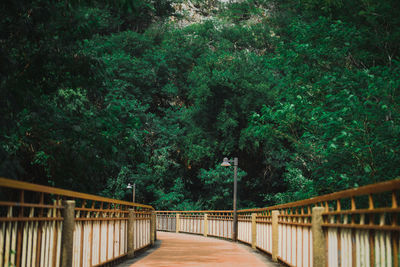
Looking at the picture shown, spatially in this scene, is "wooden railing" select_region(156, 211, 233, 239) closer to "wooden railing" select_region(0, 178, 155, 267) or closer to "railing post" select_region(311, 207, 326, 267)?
"wooden railing" select_region(0, 178, 155, 267)

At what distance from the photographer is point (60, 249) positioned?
7.20m

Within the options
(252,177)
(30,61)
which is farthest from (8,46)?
(252,177)

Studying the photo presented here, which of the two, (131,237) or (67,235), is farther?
(131,237)

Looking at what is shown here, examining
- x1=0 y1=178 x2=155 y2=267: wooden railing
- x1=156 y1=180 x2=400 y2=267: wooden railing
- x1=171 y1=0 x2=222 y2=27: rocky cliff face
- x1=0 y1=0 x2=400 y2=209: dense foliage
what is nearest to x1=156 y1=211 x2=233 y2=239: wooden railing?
x1=0 y1=0 x2=400 y2=209: dense foliage

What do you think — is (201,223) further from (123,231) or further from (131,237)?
(123,231)

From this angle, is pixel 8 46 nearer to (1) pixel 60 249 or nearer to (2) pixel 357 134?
(1) pixel 60 249

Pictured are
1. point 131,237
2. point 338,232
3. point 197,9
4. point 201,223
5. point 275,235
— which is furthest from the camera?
point 197,9

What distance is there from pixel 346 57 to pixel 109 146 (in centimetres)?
Result: 1279

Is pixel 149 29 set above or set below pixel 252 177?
above

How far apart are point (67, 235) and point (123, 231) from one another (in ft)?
17.6

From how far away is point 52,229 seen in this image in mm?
6809

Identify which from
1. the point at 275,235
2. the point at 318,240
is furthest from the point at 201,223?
the point at 318,240

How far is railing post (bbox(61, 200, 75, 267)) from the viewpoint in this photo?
7.27 metres

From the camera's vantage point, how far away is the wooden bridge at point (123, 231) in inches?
198
